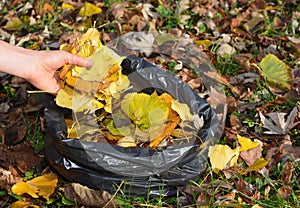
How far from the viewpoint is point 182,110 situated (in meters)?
2.12

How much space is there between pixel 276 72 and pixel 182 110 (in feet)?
2.16

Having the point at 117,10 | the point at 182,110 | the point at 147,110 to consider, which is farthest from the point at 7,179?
the point at 117,10

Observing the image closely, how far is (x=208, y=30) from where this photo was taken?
2945 millimetres

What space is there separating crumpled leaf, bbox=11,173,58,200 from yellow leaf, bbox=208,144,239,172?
2.14 ft

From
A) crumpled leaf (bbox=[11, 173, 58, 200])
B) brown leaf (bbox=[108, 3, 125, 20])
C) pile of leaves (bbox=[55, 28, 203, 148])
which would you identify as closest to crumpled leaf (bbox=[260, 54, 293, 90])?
pile of leaves (bbox=[55, 28, 203, 148])

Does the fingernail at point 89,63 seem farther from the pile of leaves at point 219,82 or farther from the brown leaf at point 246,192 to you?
the brown leaf at point 246,192

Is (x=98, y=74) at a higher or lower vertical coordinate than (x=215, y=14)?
higher

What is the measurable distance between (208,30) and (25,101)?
3.75ft

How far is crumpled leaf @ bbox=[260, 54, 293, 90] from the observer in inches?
98.0

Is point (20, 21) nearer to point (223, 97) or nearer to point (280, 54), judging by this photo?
point (223, 97)

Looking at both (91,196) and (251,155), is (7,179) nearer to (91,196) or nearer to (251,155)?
(91,196)

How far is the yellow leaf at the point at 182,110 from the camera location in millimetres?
2066

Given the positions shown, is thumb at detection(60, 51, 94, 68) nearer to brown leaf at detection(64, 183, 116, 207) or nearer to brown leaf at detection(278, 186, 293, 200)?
brown leaf at detection(64, 183, 116, 207)

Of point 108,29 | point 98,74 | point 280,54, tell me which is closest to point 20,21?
point 108,29
